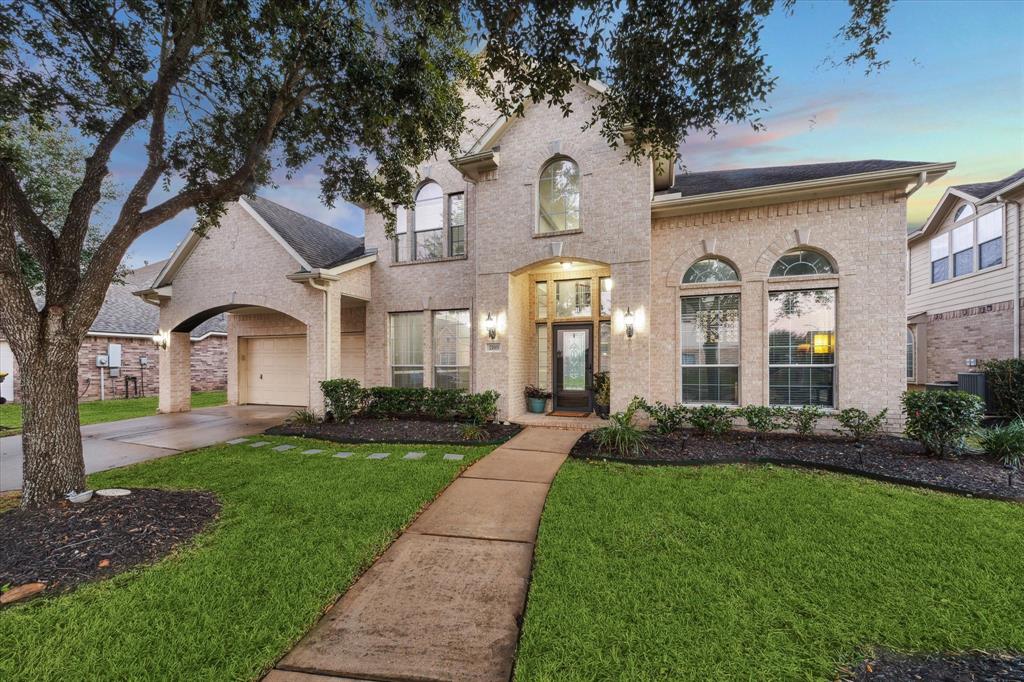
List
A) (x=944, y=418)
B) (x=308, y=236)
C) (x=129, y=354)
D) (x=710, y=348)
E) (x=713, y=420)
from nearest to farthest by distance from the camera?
(x=944, y=418) < (x=713, y=420) < (x=710, y=348) < (x=308, y=236) < (x=129, y=354)

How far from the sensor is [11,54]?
493cm

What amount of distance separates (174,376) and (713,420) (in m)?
13.9

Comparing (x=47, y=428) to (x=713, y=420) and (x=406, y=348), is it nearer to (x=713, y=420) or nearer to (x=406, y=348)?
(x=406, y=348)

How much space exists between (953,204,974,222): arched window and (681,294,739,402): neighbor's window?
9.60 meters

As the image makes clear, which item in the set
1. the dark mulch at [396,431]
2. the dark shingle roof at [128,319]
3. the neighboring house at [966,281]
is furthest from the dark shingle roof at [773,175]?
the dark shingle roof at [128,319]

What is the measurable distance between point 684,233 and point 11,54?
1044 centimetres

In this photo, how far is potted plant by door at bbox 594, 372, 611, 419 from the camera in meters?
9.28

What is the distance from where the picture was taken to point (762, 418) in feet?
22.8

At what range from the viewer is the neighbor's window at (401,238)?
10.6 m

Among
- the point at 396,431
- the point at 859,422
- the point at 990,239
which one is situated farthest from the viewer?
the point at 990,239

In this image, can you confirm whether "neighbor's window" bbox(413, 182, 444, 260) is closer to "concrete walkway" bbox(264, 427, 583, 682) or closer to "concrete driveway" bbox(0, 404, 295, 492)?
"concrete driveway" bbox(0, 404, 295, 492)

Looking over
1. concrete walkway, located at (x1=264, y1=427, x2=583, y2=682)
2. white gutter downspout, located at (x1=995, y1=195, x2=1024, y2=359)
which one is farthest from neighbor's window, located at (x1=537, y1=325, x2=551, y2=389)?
white gutter downspout, located at (x1=995, y1=195, x2=1024, y2=359)

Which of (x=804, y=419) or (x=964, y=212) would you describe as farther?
(x=964, y=212)

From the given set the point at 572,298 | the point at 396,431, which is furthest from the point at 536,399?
the point at 396,431
